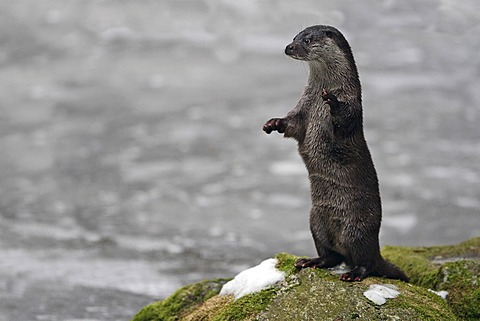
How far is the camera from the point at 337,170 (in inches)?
289

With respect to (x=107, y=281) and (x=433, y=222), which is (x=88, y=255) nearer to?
(x=107, y=281)

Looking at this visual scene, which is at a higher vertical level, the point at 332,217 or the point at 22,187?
the point at 22,187

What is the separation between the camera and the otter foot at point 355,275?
7148 mm

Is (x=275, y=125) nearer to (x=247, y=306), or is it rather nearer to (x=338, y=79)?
(x=338, y=79)

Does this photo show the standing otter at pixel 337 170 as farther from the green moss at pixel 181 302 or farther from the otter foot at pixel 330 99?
the green moss at pixel 181 302

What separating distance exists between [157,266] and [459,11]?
9569mm

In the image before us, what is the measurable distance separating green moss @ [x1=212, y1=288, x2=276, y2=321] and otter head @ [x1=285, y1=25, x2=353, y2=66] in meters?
2.21

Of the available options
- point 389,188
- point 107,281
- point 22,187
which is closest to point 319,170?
point 107,281

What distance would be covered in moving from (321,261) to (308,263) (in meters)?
0.15

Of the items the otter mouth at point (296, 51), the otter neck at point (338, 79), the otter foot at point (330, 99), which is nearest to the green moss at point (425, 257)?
the otter neck at point (338, 79)

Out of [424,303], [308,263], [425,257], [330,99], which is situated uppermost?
[330,99]

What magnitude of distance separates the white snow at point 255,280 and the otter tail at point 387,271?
94 centimetres

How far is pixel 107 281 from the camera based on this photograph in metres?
14.0

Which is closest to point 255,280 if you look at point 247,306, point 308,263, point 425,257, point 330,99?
point 247,306
